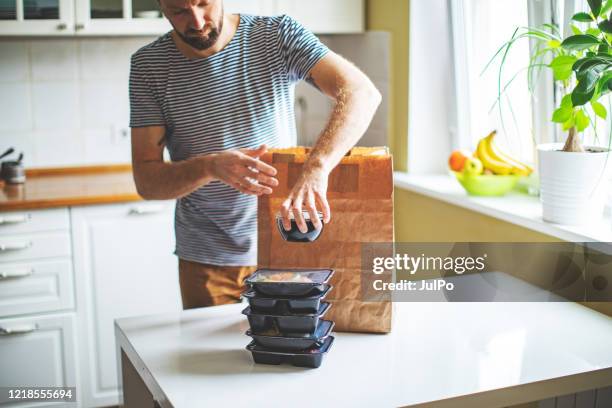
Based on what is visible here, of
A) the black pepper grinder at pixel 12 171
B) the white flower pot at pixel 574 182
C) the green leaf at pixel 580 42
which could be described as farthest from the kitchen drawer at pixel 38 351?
the green leaf at pixel 580 42

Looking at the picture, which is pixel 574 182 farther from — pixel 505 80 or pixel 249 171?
pixel 249 171

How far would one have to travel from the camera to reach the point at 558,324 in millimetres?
1715

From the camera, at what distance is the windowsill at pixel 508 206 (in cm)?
197

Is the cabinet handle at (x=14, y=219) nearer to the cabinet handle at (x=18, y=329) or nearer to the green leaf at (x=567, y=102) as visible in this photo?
the cabinet handle at (x=18, y=329)

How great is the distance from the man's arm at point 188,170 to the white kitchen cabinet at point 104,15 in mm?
1077

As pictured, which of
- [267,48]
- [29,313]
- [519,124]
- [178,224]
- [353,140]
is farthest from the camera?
[29,313]

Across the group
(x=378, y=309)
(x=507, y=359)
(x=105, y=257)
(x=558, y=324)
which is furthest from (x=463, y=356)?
(x=105, y=257)

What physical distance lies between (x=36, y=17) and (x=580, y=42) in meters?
2.04

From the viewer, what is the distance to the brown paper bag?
60.1 inches

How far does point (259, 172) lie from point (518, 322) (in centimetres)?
69

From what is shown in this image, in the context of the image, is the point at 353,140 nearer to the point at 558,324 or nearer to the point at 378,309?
the point at 378,309

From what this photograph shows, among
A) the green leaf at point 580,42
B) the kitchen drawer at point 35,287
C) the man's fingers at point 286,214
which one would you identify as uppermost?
the green leaf at point 580,42

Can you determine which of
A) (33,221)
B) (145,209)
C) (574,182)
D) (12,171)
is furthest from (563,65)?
(12,171)

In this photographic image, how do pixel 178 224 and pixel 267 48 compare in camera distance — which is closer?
pixel 267 48
